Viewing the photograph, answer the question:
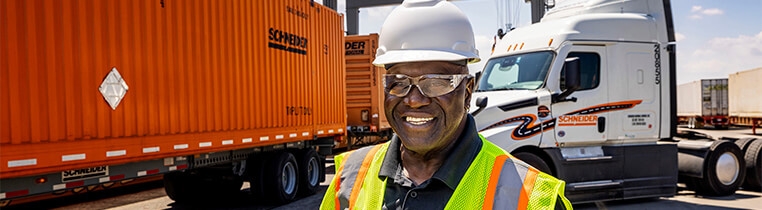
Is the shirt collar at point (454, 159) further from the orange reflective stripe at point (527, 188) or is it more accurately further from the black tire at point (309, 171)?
the black tire at point (309, 171)

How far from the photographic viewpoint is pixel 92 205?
8.99m

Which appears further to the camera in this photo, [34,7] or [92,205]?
[92,205]

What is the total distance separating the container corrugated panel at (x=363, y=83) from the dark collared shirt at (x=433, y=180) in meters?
12.2

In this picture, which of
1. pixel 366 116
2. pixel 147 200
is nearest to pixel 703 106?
pixel 366 116

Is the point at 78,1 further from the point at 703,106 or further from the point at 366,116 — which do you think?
the point at 703,106

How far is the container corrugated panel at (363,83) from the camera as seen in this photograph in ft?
46.3

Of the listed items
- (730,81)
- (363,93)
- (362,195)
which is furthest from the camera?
(730,81)

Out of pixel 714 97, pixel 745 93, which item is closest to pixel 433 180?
pixel 745 93

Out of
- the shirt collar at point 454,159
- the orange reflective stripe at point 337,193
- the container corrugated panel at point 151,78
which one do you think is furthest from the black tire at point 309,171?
the shirt collar at point 454,159

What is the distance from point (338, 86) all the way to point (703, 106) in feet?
80.4

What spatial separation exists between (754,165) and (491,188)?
31.4 ft

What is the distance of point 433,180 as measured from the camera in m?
1.71

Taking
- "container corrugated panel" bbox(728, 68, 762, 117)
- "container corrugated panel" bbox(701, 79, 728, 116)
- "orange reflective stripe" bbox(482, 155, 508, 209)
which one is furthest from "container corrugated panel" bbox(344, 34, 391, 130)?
"container corrugated panel" bbox(701, 79, 728, 116)

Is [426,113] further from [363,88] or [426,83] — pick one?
[363,88]
